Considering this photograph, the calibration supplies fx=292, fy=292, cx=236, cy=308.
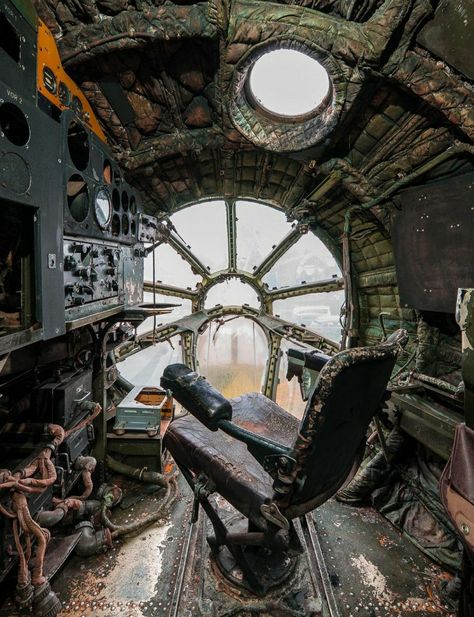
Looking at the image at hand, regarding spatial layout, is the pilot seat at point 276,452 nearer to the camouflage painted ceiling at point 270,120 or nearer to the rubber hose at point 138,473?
the rubber hose at point 138,473

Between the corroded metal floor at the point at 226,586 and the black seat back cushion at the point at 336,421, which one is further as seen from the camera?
the corroded metal floor at the point at 226,586

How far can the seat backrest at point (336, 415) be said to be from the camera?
1118 mm

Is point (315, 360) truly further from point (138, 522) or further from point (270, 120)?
point (270, 120)

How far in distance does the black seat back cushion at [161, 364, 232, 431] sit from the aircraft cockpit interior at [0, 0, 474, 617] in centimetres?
1

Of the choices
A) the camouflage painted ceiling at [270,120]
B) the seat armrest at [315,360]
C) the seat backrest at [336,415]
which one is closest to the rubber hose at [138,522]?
the seat backrest at [336,415]

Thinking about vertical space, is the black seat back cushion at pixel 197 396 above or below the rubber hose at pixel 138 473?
above

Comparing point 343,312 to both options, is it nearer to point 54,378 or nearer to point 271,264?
point 271,264

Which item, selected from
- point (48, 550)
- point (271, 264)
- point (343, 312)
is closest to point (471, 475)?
point (48, 550)

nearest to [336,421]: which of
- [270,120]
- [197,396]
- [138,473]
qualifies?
[197,396]

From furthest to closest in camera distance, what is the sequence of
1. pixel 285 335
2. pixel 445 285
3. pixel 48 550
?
pixel 285 335 → pixel 445 285 → pixel 48 550

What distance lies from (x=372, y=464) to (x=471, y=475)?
7.16 feet

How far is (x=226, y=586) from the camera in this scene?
76.5 inches

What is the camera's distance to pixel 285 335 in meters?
5.12

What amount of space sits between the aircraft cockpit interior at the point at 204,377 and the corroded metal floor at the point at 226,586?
0.05 ft
